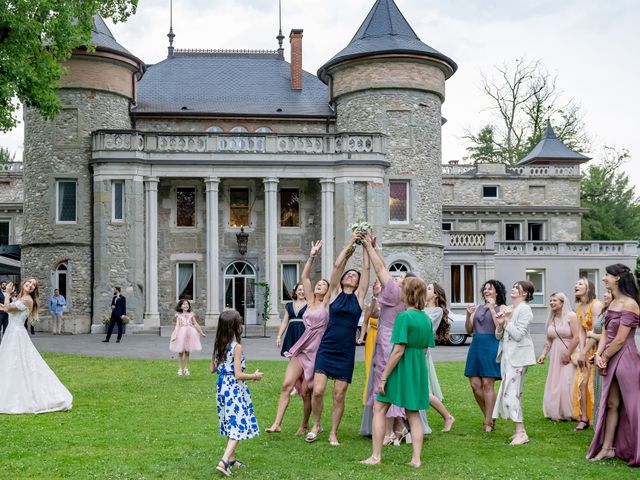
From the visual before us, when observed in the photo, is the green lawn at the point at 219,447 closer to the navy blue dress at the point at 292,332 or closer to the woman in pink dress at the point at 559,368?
the woman in pink dress at the point at 559,368

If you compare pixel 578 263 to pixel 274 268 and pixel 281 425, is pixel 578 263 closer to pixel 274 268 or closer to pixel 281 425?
pixel 274 268

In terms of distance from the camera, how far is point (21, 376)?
11.9 m

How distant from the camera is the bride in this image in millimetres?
11828

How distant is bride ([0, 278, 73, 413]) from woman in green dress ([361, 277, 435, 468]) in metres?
5.58

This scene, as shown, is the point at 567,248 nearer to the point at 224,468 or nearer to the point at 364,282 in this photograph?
the point at 364,282

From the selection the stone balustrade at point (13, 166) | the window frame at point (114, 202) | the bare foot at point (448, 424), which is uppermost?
the stone balustrade at point (13, 166)

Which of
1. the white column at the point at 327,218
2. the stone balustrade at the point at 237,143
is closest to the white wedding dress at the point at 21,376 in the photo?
the stone balustrade at the point at 237,143

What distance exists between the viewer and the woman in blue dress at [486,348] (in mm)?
10562

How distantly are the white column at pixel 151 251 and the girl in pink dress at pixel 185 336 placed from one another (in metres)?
15.2

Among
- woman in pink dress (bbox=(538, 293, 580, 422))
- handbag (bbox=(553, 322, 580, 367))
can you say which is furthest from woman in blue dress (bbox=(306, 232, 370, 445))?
handbag (bbox=(553, 322, 580, 367))

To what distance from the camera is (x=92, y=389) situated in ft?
47.9

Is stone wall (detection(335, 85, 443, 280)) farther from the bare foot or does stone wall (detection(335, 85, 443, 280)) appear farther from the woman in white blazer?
the woman in white blazer

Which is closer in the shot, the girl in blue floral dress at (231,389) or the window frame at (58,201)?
the girl in blue floral dress at (231,389)

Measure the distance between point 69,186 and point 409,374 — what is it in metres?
27.7
